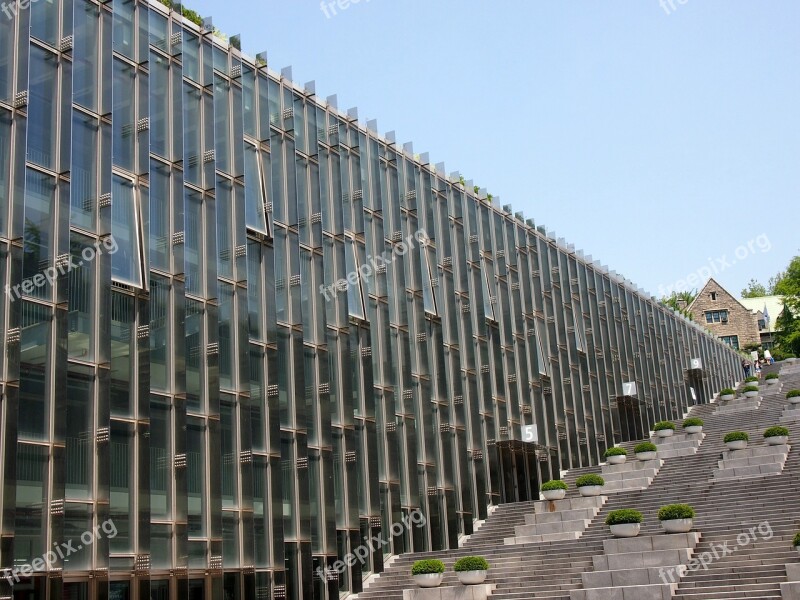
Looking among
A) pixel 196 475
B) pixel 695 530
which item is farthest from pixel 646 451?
pixel 196 475

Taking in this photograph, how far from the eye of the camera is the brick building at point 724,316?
11094 cm

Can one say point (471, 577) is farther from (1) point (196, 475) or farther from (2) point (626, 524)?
(1) point (196, 475)

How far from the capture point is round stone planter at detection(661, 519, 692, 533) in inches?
1032

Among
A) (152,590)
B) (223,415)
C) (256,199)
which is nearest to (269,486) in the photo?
(223,415)

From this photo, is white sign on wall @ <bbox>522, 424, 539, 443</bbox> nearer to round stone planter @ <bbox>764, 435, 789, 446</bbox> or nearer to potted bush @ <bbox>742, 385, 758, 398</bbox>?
round stone planter @ <bbox>764, 435, 789, 446</bbox>

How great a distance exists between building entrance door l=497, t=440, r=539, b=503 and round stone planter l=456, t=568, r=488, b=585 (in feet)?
40.4

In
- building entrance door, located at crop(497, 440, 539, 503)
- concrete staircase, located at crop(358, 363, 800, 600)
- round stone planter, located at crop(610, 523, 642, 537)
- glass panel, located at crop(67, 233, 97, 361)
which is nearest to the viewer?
glass panel, located at crop(67, 233, 97, 361)

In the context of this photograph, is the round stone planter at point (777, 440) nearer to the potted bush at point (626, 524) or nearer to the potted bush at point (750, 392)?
the potted bush at point (626, 524)

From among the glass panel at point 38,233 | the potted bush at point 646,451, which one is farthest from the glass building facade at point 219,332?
the potted bush at point 646,451

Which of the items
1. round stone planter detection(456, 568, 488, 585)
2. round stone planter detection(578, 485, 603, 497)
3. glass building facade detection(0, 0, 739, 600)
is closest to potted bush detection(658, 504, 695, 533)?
round stone planter detection(456, 568, 488, 585)

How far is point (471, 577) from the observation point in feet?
88.4

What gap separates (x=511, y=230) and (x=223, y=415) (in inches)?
917

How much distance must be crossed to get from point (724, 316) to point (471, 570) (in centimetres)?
9338

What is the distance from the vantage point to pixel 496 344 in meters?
42.1
